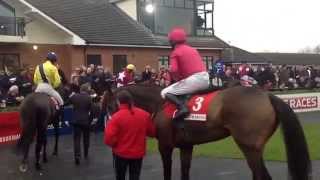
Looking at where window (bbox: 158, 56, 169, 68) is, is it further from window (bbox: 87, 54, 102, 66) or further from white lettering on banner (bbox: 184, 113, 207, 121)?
white lettering on banner (bbox: 184, 113, 207, 121)

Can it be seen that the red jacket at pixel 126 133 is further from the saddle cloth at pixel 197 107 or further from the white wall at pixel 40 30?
the white wall at pixel 40 30

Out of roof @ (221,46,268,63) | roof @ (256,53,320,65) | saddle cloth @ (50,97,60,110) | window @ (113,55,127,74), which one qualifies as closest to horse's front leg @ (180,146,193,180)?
saddle cloth @ (50,97,60,110)

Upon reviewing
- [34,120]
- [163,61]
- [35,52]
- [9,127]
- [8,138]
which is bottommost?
[8,138]

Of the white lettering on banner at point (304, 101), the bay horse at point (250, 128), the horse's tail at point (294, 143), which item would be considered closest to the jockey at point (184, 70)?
the bay horse at point (250, 128)

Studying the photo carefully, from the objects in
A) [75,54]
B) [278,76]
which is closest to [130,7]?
[75,54]

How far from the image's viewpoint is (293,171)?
820 centimetres

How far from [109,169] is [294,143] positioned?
15.9 feet

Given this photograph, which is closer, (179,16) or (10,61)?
(10,61)

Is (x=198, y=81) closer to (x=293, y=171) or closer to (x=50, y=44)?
(x=293, y=171)

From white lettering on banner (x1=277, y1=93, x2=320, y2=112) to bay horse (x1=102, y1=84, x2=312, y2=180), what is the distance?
16.2 m

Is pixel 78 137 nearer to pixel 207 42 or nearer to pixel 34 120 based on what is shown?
pixel 34 120

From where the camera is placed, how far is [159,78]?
2330 centimetres

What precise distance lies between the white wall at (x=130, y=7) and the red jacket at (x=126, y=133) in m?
32.2

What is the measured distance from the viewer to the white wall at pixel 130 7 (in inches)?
1556
